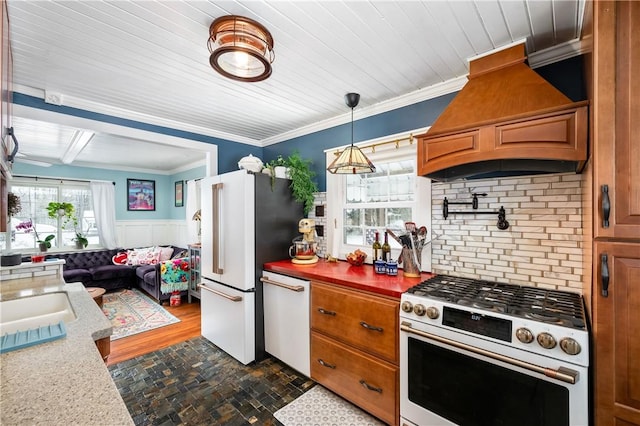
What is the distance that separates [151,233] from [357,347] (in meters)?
6.22

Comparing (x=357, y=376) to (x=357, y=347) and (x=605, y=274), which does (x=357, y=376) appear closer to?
(x=357, y=347)

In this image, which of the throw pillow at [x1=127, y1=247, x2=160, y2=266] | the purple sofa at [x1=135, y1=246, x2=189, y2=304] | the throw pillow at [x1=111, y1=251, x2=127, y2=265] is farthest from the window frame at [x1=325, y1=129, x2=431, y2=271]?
the throw pillow at [x1=111, y1=251, x2=127, y2=265]

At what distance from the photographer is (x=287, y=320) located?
244cm

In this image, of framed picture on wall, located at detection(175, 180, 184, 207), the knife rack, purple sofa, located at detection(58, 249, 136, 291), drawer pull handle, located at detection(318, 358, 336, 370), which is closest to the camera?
the knife rack

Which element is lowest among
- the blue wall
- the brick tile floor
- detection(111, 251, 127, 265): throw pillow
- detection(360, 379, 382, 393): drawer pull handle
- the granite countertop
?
the brick tile floor

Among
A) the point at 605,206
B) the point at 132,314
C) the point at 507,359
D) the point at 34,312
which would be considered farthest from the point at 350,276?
the point at 132,314

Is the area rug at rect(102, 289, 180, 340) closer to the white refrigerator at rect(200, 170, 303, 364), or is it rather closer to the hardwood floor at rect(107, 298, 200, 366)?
the hardwood floor at rect(107, 298, 200, 366)

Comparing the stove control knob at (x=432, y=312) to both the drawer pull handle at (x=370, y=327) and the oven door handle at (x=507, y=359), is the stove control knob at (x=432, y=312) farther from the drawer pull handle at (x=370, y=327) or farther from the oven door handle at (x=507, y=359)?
the drawer pull handle at (x=370, y=327)

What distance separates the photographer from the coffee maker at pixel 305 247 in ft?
8.71

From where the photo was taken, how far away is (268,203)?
271 cm

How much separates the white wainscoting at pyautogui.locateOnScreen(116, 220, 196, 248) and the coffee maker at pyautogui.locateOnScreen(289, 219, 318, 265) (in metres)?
4.08

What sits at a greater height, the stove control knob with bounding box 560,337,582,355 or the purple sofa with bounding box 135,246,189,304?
the stove control knob with bounding box 560,337,582,355

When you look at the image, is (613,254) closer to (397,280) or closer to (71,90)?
(397,280)

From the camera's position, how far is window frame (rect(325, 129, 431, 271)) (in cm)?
230
